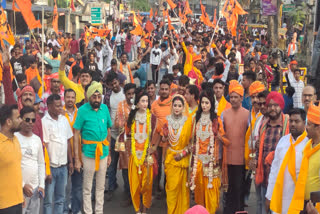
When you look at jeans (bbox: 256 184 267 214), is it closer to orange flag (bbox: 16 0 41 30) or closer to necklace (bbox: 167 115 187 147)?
necklace (bbox: 167 115 187 147)

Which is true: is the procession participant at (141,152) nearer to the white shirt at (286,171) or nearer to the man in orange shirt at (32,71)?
the white shirt at (286,171)

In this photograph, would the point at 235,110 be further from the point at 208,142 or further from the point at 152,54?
the point at 152,54

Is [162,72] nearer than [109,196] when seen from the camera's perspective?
No

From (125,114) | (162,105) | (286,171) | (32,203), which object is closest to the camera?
(286,171)

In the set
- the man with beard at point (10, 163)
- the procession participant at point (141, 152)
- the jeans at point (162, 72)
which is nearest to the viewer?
the man with beard at point (10, 163)

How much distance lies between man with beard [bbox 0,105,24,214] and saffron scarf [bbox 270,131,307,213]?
246 centimetres

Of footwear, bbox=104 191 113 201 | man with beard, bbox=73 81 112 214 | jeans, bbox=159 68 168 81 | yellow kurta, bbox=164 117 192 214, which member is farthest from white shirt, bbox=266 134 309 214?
jeans, bbox=159 68 168 81

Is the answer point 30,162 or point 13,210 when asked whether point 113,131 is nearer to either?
point 30,162

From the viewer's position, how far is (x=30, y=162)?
18.1ft

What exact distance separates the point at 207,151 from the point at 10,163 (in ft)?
8.59

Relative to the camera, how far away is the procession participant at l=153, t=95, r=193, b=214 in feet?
22.2

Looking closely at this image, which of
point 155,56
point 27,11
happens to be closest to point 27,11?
point 27,11

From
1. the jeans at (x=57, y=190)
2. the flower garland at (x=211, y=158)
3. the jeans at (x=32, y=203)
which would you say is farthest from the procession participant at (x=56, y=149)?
the flower garland at (x=211, y=158)

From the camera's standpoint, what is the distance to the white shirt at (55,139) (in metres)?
6.23
